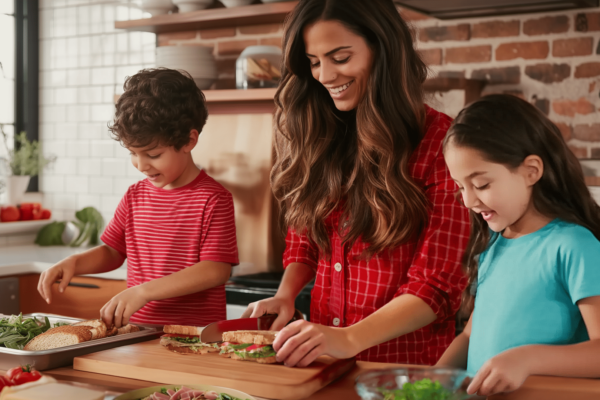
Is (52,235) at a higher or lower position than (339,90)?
lower

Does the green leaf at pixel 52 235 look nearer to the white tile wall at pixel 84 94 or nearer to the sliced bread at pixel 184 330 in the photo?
the white tile wall at pixel 84 94

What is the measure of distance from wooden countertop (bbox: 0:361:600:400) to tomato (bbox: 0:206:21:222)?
2.75 meters

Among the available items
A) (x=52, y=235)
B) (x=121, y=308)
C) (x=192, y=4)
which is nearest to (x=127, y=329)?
(x=121, y=308)

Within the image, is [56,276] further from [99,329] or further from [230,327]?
[230,327]

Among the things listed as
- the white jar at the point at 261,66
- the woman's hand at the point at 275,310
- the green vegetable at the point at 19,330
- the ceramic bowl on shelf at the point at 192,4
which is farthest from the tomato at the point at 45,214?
the woman's hand at the point at 275,310

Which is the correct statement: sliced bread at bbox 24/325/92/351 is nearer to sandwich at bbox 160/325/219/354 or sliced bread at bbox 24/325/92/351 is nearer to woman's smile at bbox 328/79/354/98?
sandwich at bbox 160/325/219/354

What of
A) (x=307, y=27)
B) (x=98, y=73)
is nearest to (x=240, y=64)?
(x=98, y=73)

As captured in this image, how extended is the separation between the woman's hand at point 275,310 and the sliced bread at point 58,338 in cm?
36

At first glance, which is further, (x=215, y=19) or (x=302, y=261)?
(x=215, y=19)

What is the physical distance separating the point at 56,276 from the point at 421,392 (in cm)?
115

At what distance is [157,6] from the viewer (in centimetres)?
335

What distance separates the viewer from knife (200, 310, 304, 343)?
56.5 inches

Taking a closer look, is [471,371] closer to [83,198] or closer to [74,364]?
[74,364]

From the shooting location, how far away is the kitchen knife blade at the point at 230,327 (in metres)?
1.44
